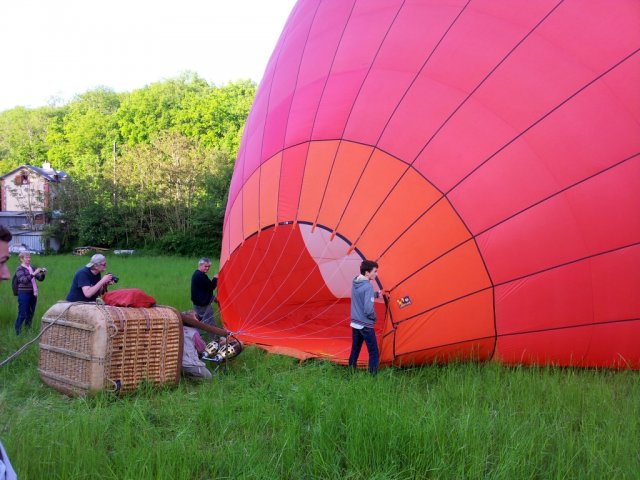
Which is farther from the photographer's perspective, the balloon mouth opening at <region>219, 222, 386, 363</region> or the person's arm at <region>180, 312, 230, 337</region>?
the balloon mouth opening at <region>219, 222, 386, 363</region>

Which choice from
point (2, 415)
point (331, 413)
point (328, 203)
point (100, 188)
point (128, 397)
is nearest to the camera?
point (331, 413)

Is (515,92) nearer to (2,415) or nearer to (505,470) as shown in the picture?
(505,470)

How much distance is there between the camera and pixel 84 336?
4.03 meters

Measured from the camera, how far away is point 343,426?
307 cm

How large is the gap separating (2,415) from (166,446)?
4.39 feet

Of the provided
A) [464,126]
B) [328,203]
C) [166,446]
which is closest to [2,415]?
[166,446]

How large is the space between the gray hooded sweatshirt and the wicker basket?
126 centimetres

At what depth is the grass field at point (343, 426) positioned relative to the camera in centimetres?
270

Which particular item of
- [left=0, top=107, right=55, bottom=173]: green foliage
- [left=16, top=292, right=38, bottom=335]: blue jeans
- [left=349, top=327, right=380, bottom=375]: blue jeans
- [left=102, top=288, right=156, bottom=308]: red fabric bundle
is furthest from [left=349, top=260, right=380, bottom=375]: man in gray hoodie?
[left=0, top=107, right=55, bottom=173]: green foliage

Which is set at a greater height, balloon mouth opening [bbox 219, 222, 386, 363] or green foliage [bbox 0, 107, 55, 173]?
green foliage [bbox 0, 107, 55, 173]

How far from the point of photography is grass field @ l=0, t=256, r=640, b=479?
2699mm

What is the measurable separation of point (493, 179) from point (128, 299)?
2756mm

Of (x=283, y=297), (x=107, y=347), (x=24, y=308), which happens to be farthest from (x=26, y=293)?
(x=107, y=347)

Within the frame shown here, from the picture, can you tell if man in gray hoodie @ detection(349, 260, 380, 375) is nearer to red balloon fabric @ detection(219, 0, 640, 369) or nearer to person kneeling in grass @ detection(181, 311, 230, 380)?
red balloon fabric @ detection(219, 0, 640, 369)
